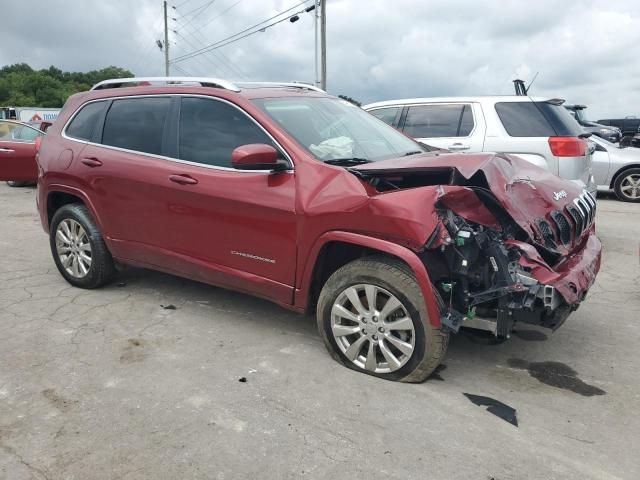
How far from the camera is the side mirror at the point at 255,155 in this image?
136 inches

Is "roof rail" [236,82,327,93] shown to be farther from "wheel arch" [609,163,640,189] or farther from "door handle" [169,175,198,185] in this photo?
"wheel arch" [609,163,640,189]

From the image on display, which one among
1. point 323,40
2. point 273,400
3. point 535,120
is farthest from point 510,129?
point 323,40

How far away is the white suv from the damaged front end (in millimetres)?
3331

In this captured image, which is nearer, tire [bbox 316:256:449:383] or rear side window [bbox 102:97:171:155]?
tire [bbox 316:256:449:383]

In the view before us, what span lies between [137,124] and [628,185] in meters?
9.72

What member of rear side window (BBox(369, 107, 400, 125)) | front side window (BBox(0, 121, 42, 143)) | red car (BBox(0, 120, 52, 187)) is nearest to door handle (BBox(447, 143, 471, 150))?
rear side window (BBox(369, 107, 400, 125))

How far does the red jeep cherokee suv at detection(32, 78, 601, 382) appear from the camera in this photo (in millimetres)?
3176

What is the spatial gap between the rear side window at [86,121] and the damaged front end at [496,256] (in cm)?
281

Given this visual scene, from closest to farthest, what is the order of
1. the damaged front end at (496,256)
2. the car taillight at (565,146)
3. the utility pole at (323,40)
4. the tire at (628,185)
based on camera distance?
the damaged front end at (496,256) → the car taillight at (565,146) → the tire at (628,185) → the utility pole at (323,40)

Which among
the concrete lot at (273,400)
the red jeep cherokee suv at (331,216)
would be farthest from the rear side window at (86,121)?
the concrete lot at (273,400)

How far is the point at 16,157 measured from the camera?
9359 mm

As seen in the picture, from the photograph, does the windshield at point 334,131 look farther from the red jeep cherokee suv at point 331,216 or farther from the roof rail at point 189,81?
the roof rail at point 189,81

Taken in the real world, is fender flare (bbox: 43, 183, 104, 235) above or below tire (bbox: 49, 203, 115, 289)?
above

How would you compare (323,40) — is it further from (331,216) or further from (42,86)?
(42,86)
